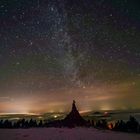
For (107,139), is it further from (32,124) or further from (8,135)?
(32,124)

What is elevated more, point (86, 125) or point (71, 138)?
point (86, 125)

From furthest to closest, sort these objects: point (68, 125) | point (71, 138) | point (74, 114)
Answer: point (74, 114), point (68, 125), point (71, 138)

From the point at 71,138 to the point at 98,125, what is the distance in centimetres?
1022

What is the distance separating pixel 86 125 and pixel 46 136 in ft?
30.5

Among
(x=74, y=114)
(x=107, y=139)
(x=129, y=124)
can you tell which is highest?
(x=74, y=114)

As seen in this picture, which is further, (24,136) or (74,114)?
(74,114)

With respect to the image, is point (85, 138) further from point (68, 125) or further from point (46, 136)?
point (68, 125)

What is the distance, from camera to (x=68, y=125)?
2667 cm

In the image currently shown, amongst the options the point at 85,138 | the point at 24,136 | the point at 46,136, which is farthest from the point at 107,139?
the point at 24,136

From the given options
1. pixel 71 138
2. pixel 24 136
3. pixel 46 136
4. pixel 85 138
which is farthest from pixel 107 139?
pixel 24 136

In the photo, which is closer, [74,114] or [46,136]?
[46,136]

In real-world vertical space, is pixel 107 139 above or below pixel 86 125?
below

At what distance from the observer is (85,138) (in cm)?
1889

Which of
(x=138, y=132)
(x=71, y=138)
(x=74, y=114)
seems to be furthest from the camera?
(x=74, y=114)
